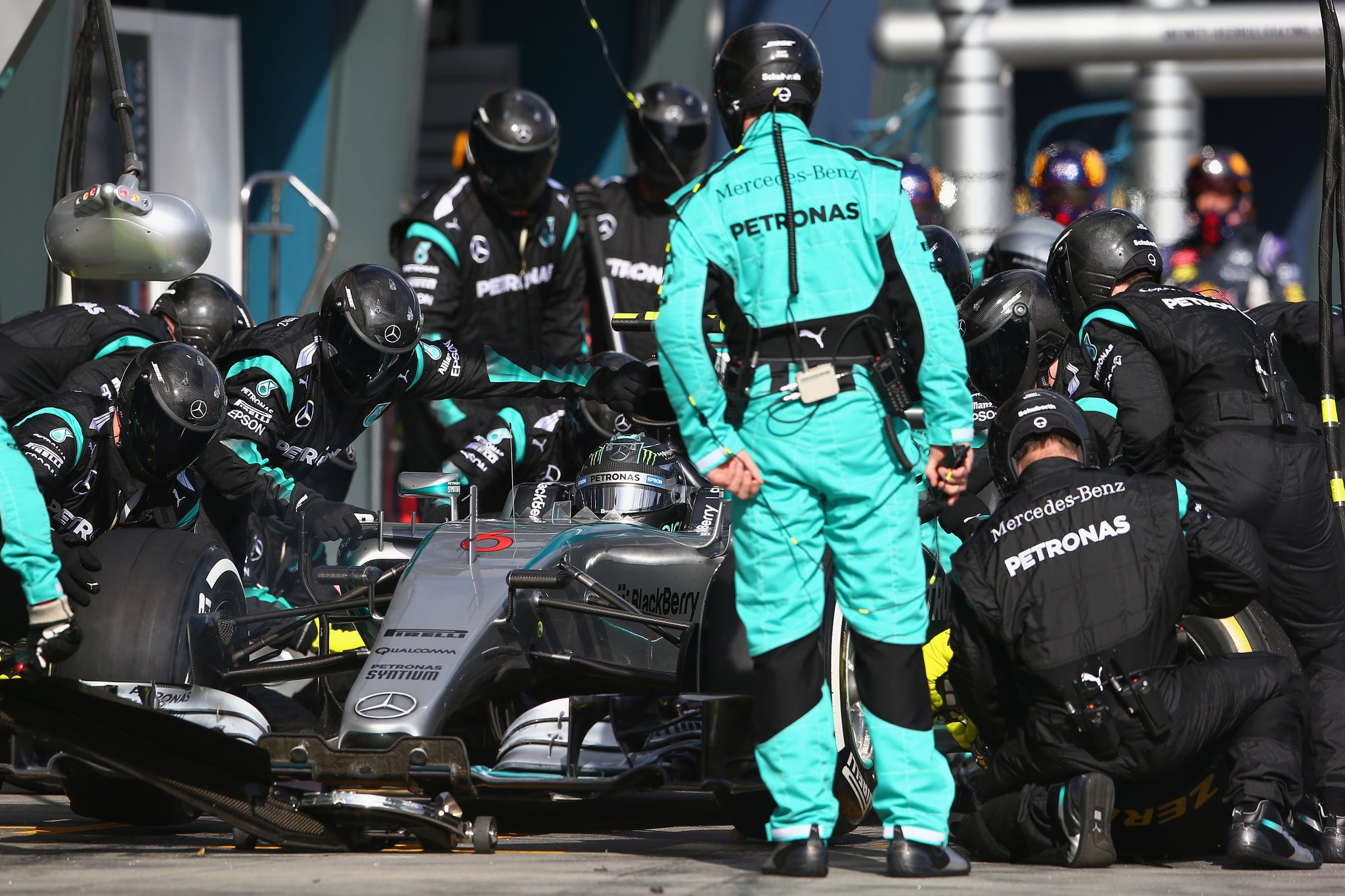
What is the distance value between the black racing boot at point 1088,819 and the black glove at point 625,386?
1.73 m

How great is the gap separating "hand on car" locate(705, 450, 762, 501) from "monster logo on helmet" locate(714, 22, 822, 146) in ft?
2.93

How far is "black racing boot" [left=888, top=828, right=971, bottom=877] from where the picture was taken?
431cm

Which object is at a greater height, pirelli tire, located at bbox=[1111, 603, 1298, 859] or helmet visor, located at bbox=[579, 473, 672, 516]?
helmet visor, located at bbox=[579, 473, 672, 516]

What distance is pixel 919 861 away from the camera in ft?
14.2

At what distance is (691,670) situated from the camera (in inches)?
199

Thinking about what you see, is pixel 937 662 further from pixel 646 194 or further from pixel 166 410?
pixel 646 194

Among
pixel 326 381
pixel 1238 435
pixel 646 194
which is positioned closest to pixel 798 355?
pixel 1238 435

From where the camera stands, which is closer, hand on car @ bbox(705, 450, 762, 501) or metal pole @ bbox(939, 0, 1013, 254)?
hand on car @ bbox(705, 450, 762, 501)

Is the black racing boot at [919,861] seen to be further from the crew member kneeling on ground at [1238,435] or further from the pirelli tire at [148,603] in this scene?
the pirelli tire at [148,603]

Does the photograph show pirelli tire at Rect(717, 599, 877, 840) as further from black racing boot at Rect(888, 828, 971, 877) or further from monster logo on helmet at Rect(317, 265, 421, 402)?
monster logo on helmet at Rect(317, 265, 421, 402)

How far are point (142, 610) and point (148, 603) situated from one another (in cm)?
3

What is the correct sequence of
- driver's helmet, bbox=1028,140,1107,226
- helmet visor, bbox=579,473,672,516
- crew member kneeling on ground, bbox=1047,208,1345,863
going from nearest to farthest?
crew member kneeling on ground, bbox=1047,208,1345,863 → helmet visor, bbox=579,473,672,516 → driver's helmet, bbox=1028,140,1107,226

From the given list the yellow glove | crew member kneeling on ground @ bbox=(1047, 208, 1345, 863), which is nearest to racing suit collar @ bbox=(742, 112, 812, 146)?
crew member kneeling on ground @ bbox=(1047, 208, 1345, 863)

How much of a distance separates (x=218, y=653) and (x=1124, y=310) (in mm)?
2870
